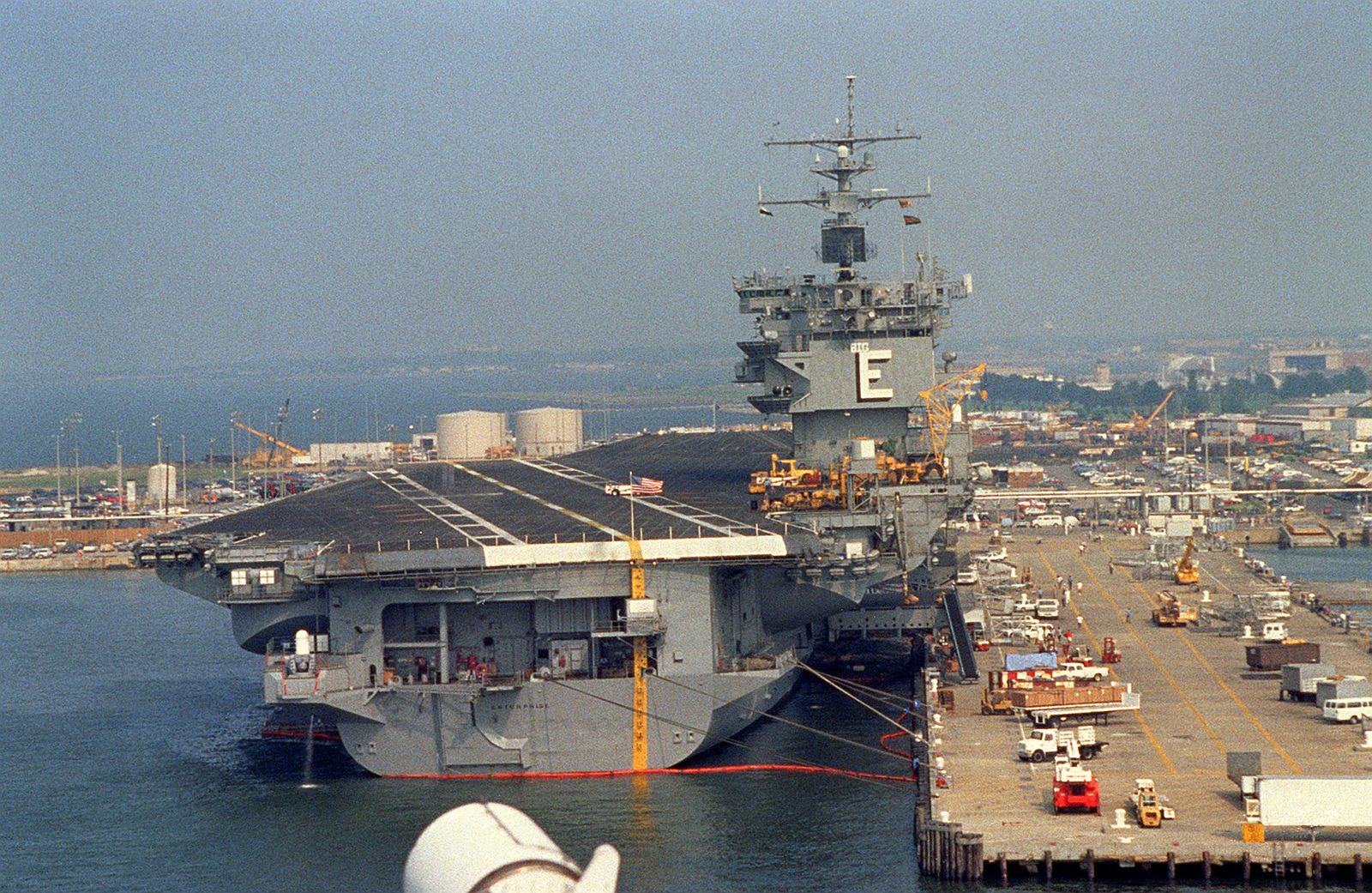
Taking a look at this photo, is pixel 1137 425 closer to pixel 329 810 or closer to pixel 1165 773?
pixel 1165 773

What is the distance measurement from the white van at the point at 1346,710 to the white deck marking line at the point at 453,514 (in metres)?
13.5

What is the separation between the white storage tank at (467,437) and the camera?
310ft

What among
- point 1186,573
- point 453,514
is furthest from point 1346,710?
point 1186,573

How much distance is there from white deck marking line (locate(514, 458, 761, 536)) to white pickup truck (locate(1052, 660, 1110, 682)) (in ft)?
19.2

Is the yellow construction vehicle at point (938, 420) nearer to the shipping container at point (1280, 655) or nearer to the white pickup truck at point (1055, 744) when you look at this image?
the shipping container at point (1280, 655)

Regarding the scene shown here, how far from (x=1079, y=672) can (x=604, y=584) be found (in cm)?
870

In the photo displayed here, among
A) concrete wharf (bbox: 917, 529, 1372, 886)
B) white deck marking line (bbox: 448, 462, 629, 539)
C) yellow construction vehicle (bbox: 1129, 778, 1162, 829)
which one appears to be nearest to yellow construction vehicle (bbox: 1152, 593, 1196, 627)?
concrete wharf (bbox: 917, 529, 1372, 886)

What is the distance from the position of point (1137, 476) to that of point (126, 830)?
266 ft

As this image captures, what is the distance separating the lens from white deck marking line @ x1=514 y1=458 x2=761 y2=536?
34.9 meters

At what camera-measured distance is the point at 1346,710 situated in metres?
32.0

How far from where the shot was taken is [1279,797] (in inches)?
1017

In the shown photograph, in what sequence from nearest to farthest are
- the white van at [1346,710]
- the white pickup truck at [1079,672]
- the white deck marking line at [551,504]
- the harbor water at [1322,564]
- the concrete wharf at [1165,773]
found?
the concrete wharf at [1165,773] → the white van at [1346,710] → the white pickup truck at [1079,672] → the white deck marking line at [551,504] → the harbor water at [1322,564]

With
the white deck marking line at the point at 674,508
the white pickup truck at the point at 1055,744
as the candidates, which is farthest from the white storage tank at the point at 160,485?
the white pickup truck at the point at 1055,744

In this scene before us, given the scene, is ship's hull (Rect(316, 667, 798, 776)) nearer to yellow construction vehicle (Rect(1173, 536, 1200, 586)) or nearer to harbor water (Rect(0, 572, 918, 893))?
harbor water (Rect(0, 572, 918, 893))
